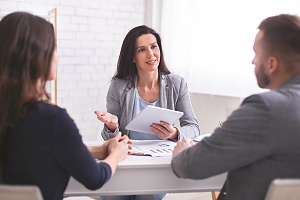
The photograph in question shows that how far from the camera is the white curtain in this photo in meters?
3.00

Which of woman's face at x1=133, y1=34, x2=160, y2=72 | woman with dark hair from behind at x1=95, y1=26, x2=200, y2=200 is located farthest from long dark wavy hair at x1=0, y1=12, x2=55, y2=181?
woman's face at x1=133, y1=34, x2=160, y2=72

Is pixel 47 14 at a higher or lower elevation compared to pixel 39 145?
higher

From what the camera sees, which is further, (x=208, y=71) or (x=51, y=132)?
(x=208, y=71)

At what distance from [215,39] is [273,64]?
2067 millimetres

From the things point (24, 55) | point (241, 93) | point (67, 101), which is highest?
point (24, 55)

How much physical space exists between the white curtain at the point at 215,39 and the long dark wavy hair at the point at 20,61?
2128 mm

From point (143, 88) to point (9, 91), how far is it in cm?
130

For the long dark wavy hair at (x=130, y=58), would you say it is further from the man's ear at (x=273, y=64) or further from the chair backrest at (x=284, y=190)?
the chair backrest at (x=284, y=190)

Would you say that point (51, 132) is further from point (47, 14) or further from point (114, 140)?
point (47, 14)

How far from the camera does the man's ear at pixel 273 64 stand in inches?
48.8

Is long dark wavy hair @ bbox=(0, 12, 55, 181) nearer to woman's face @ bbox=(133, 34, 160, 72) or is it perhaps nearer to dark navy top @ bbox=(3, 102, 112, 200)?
dark navy top @ bbox=(3, 102, 112, 200)

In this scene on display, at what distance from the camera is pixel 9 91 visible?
3.73ft

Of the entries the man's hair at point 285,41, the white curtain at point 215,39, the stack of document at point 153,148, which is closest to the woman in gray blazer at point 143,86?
the stack of document at point 153,148

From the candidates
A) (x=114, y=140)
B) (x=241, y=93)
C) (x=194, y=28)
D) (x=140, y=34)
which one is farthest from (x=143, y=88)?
(x=194, y=28)
